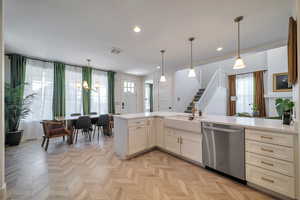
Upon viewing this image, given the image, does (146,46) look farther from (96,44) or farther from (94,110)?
(94,110)

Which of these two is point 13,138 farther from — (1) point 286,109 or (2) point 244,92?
(2) point 244,92

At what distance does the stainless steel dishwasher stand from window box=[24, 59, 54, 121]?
498 centimetres

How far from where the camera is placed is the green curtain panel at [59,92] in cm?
456

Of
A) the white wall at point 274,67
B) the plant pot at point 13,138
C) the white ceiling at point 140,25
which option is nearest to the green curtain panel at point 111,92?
the white ceiling at point 140,25

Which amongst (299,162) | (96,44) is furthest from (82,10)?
(299,162)

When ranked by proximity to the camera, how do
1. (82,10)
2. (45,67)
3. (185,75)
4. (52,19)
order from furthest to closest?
1. (185,75)
2. (45,67)
3. (52,19)
4. (82,10)

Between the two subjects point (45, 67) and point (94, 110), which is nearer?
point (45, 67)

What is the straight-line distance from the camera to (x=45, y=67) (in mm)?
4449

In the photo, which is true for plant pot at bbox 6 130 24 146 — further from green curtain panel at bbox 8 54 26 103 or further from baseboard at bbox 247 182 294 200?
baseboard at bbox 247 182 294 200

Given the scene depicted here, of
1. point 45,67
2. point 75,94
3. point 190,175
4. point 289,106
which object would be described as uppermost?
point 45,67

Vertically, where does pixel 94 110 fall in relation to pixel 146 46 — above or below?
below

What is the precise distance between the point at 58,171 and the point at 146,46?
126 inches

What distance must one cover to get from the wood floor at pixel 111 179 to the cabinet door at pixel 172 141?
7.5 inches

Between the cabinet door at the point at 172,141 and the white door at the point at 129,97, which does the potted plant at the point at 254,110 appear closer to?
the cabinet door at the point at 172,141
